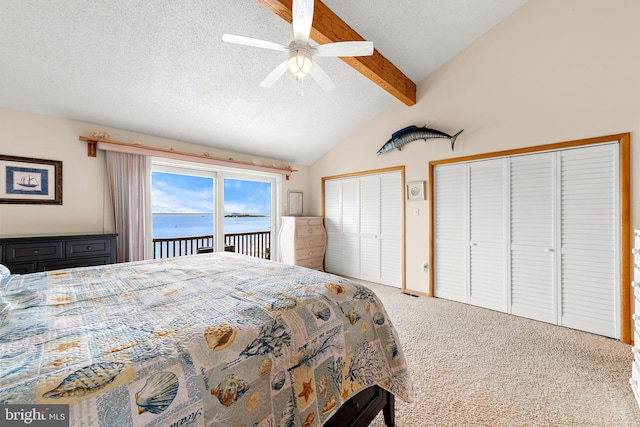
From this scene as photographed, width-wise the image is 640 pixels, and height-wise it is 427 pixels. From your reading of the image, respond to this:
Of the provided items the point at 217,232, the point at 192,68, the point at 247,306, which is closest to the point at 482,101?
the point at 192,68

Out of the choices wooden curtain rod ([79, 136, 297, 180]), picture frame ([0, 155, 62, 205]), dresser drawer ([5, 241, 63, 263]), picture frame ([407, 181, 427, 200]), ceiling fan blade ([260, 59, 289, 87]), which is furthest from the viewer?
picture frame ([407, 181, 427, 200])

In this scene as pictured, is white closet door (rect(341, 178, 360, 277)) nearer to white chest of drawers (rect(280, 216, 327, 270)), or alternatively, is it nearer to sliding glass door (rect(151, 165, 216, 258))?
white chest of drawers (rect(280, 216, 327, 270))

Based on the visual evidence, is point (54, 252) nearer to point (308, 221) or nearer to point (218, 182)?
point (218, 182)

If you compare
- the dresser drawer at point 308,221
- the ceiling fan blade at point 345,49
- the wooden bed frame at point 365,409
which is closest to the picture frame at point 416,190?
the dresser drawer at point 308,221

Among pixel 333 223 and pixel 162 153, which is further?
pixel 333 223

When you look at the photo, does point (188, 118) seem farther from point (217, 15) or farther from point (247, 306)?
point (247, 306)

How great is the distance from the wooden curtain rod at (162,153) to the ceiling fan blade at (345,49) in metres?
2.52

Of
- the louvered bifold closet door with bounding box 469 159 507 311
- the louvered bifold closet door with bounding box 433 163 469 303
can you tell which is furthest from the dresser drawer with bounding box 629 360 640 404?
the louvered bifold closet door with bounding box 433 163 469 303

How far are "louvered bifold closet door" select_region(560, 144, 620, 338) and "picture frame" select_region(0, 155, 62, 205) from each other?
17.4ft

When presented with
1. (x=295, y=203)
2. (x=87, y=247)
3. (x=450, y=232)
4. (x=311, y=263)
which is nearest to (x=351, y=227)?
(x=311, y=263)

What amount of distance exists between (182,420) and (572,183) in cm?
355

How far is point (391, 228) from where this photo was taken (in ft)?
13.1

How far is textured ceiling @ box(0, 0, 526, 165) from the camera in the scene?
6.66 feet

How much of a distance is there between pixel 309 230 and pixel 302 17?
341 centimetres
